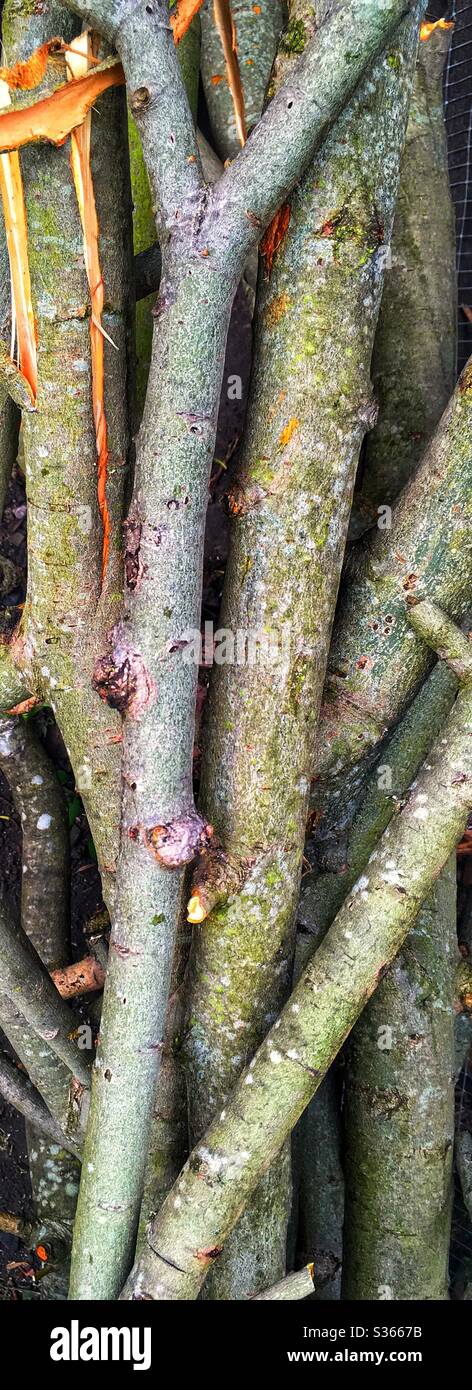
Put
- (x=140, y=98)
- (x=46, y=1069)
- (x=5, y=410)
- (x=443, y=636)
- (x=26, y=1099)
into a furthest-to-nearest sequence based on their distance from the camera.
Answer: (x=26, y=1099), (x=46, y=1069), (x=5, y=410), (x=443, y=636), (x=140, y=98)

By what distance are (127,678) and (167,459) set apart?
315 mm

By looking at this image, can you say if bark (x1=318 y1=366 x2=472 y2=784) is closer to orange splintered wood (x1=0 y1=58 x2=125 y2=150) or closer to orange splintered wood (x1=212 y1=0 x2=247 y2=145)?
orange splintered wood (x1=212 y1=0 x2=247 y2=145)

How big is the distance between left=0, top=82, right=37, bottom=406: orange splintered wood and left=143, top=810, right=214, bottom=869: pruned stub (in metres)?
0.68

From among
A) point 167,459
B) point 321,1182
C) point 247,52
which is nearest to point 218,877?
point 167,459

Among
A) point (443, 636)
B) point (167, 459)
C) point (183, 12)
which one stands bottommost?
point (443, 636)

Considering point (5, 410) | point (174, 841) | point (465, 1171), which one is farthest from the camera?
point (465, 1171)

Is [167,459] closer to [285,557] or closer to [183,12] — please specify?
[285,557]

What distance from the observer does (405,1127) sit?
72.3 inches

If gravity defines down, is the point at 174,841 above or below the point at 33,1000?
above

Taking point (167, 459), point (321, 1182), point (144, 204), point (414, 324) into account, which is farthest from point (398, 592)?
Result: point (321, 1182)

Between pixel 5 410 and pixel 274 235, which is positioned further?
pixel 5 410
